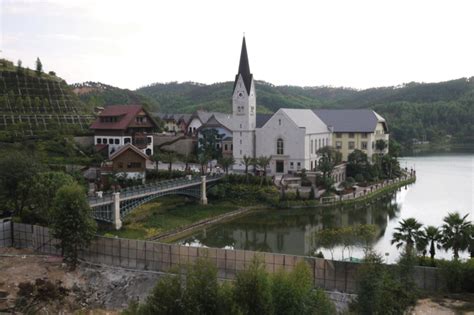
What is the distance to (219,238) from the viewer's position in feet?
108

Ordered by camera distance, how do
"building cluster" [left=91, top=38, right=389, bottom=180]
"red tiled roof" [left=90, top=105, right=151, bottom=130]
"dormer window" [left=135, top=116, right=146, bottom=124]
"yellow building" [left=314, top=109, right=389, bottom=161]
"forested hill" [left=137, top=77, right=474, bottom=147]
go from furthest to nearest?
1. "forested hill" [left=137, top=77, right=474, bottom=147]
2. "yellow building" [left=314, top=109, right=389, bottom=161]
3. "dormer window" [left=135, top=116, right=146, bottom=124]
4. "red tiled roof" [left=90, top=105, right=151, bottom=130]
5. "building cluster" [left=91, top=38, right=389, bottom=180]

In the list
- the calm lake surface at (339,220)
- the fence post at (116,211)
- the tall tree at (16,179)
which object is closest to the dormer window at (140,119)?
the calm lake surface at (339,220)

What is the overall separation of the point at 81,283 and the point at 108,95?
100 m

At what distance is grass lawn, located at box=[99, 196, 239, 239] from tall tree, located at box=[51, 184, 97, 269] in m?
6.02

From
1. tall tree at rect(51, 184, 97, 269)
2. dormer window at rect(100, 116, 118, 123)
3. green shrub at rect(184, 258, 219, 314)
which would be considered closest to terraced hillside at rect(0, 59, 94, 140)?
dormer window at rect(100, 116, 118, 123)

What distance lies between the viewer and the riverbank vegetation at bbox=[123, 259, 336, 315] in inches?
528

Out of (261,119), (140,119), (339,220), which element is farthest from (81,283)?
(261,119)

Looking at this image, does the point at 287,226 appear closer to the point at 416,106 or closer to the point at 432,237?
the point at 432,237

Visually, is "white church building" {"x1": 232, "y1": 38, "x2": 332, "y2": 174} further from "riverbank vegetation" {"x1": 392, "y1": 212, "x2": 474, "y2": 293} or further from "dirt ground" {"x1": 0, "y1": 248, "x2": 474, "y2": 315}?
"dirt ground" {"x1": 0, "y1": 248, "x2": 474, "y2": 315}

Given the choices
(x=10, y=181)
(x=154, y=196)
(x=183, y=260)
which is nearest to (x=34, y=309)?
(x=183, y=260)

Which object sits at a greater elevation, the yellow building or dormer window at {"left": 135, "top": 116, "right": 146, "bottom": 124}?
dormer window at {"left": 135, "top": 116, "right": 146, "bottom": 124}

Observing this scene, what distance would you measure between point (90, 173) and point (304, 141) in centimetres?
1900

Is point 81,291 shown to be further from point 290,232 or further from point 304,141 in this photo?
point 304,141

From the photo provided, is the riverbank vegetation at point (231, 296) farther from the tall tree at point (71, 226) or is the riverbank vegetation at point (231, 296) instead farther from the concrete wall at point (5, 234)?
the concrete wall at point (5, 234)
